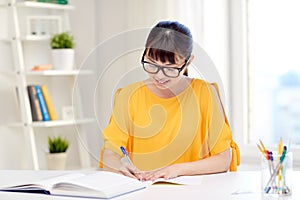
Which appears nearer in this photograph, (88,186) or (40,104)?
(88,186)

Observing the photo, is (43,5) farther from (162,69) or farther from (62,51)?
(162,69)

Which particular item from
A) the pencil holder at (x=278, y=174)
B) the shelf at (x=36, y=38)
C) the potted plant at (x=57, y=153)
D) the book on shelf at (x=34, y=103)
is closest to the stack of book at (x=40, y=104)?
the book on shelf at (x=34, y=103)

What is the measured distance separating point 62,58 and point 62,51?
0.04 metres

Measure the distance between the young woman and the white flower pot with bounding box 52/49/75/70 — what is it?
1.53 meters

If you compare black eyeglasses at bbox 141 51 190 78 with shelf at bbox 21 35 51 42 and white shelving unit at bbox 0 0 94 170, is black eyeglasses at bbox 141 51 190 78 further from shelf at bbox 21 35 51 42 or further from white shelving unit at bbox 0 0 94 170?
shelf at bbox 21 35 51 42

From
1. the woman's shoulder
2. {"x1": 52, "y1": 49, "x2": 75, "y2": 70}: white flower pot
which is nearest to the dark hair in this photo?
the woman's shoulder

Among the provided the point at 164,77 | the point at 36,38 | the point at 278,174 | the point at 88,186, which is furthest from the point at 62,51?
the point at 278,174

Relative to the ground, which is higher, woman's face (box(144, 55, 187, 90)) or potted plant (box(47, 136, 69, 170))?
woman's face (box(144, 55, 187, 90))

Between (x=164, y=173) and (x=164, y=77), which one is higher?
(x=164, y=77)

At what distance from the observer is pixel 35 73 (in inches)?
133

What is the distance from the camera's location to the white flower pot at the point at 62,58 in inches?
137

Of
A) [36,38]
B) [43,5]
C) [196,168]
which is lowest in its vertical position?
[196,168]

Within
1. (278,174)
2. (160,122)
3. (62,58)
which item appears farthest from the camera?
(62,58)

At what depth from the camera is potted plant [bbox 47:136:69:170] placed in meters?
3.42
